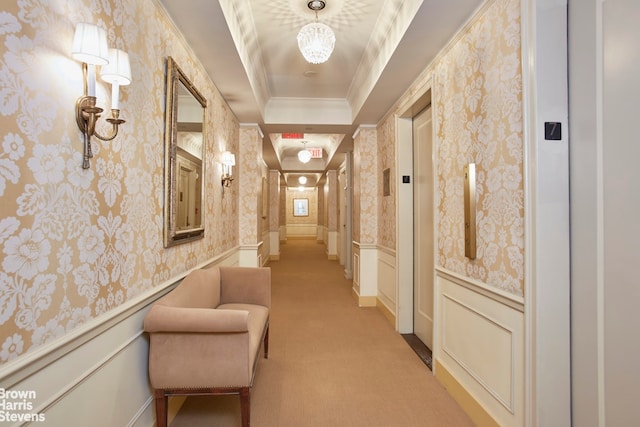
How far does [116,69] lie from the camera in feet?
4.52

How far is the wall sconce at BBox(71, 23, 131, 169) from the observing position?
3.95 feet

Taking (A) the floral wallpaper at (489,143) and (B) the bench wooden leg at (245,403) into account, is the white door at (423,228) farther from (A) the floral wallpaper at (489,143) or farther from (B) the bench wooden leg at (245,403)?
(B) the bench wooden leg at (245,403)

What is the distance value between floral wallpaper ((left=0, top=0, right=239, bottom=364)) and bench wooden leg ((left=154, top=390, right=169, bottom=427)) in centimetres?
58

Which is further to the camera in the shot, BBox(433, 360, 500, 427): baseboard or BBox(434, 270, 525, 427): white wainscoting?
BBox(433, 360, 500, 427): baseboard

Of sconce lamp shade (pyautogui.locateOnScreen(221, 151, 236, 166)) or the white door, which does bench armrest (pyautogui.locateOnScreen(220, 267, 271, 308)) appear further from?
the white door

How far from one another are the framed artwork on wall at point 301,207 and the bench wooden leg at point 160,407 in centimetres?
1564

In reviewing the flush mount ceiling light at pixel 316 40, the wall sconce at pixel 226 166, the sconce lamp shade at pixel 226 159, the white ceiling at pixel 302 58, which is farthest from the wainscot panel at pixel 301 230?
the flush mount ceiling light at pixel 316 40

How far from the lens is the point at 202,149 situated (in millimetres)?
2871

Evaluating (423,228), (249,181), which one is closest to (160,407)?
(423,228)

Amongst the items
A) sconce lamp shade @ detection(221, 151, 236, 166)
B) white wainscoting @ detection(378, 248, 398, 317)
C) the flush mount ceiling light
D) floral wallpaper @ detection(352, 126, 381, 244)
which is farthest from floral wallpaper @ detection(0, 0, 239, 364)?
floral wallpaper @ detection(352, 126, 381, 244)

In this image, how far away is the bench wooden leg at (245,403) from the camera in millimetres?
1827

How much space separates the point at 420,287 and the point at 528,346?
1.96m

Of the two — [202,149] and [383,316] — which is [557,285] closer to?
[202,149]

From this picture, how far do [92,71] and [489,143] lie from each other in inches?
79.2
